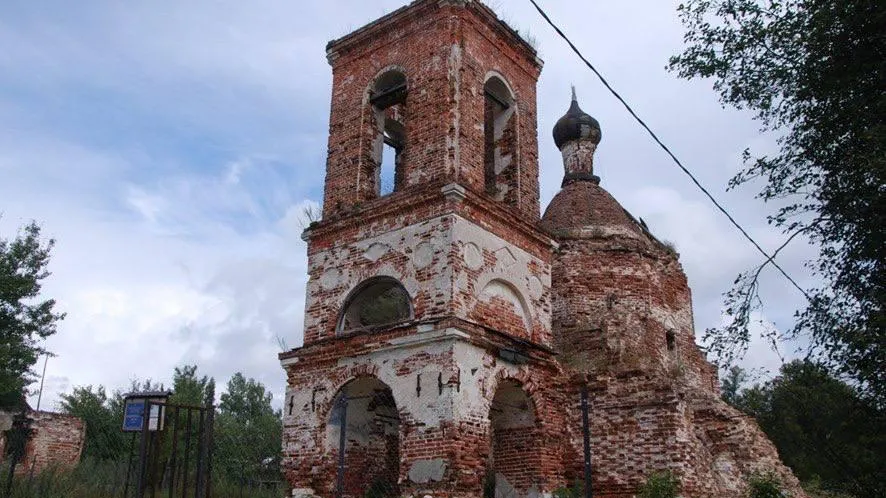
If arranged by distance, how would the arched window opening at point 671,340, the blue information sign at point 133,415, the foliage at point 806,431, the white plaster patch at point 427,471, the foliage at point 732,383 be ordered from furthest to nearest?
1. the foliage at point 732,383
2. the foliage at point 806,431
3. the arched window opening at point 671,340
4. the white plaster patch at point 427,471
5. the blue information sign at point 133,415

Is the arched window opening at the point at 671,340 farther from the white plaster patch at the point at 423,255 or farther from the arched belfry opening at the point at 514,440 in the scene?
the white plaster patch at the point at 423,255

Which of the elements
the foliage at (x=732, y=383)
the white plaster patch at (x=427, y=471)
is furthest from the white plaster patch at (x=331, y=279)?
the foliage at (x=732, y=383)

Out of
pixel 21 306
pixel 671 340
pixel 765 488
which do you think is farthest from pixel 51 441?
pixel 765 488

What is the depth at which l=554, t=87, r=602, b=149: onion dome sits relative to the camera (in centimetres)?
1591

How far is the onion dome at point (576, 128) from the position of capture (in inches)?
626

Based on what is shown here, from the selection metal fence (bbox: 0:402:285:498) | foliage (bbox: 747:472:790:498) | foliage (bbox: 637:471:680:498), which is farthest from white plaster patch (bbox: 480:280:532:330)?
metal fence (bbox: 0:402:285:498)

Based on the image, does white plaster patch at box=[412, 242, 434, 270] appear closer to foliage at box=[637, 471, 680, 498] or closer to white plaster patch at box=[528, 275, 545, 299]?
white plaster patch at box=[528, 275, 545, 299]

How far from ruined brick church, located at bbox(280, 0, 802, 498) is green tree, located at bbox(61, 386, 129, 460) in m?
17.8

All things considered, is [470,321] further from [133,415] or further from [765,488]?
[765,488]

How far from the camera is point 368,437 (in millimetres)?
11508

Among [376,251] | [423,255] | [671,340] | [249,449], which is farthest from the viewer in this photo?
[249,449]

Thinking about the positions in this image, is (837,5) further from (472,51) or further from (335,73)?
(335,73)

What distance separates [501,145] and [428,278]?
3.60 meters

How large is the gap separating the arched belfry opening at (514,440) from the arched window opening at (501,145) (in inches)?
129
